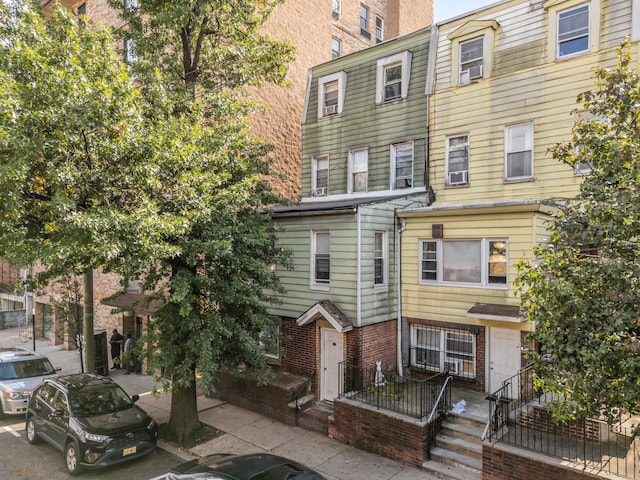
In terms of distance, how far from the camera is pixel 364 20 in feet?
84.5

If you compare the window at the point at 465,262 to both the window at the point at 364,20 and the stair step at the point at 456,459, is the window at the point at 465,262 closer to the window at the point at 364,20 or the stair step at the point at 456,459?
the stair step at the point at 456,459

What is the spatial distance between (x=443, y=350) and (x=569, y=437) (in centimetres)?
421

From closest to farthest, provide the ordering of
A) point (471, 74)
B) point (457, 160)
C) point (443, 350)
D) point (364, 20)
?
point (443, 350) → point (471, 74) → point (457, 160) → point (364, 20)

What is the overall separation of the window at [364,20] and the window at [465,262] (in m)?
18.2

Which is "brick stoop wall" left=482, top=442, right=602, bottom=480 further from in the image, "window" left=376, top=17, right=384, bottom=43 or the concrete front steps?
"window" left=376, top=17, right=384, bottom=43

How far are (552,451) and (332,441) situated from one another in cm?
514

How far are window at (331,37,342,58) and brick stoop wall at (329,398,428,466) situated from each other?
19.6 metres

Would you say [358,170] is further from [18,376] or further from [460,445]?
[18,376]

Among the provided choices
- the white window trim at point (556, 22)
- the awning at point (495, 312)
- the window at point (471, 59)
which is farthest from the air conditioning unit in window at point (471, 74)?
the awning at point (495, 312)

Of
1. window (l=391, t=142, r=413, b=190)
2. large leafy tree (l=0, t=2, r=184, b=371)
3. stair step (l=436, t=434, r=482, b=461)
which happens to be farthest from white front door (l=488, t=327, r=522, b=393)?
large leafy tree (l=0, t=2, r=184, b=371)

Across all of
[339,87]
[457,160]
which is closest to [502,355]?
[457,160]

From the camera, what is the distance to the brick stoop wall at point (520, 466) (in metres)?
7.37

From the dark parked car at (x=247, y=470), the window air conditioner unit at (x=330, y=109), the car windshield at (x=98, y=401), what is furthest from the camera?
the window air conditioner unit at (x=330, y=109)

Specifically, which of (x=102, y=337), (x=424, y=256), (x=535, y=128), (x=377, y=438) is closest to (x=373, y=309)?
(x=424, y=256)
